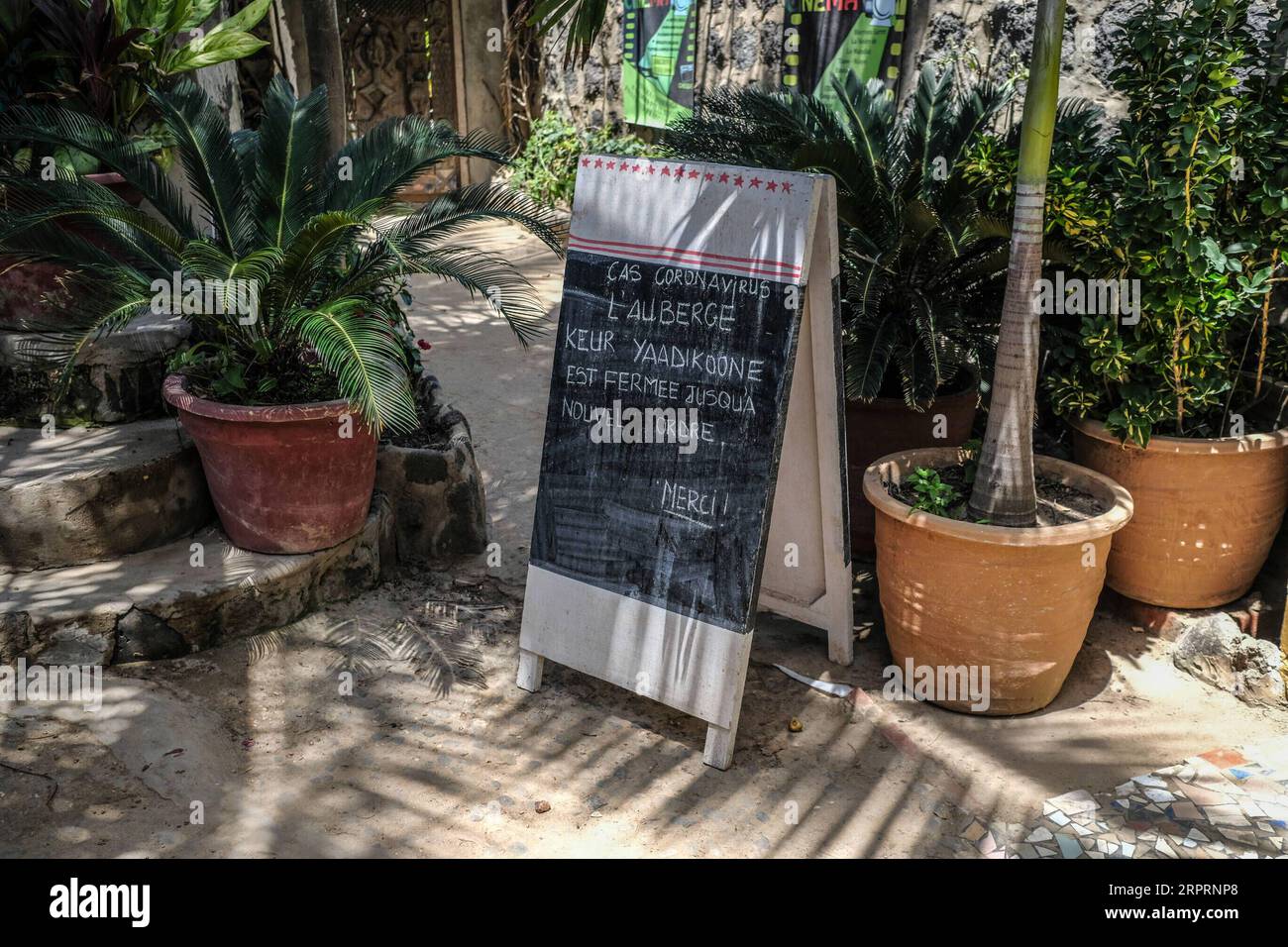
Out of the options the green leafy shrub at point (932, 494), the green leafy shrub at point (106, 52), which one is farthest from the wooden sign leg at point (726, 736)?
the green leafy shrub at point (106, 52)

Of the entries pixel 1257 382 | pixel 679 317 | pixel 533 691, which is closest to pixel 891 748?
pixel 533 691

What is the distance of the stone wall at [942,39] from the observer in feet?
15.2

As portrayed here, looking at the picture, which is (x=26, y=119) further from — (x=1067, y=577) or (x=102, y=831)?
(x=1067, y=577)

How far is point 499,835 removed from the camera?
110 inches

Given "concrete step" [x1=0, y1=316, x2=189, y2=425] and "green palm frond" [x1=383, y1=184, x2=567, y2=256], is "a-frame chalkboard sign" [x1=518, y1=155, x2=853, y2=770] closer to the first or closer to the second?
"green palm frond" [x1=383, y1=184, x2=567, y2=256]

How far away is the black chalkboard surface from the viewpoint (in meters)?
3.04

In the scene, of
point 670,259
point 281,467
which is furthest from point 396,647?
point 670,259

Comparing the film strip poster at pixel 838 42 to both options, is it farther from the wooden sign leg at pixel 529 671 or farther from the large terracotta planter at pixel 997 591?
the wooden sign leg at pixel 529 671

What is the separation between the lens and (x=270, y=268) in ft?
11.1

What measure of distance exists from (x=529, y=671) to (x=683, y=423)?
0.95 meters

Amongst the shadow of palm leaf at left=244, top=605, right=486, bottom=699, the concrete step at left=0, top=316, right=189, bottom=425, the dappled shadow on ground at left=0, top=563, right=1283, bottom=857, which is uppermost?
the concrete step at left=0, top=316, right=189, bottom=425

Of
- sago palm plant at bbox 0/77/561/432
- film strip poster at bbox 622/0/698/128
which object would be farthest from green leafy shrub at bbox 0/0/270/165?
film strip poster at bbox 622/0/698/128

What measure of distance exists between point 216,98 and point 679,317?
3.91 m

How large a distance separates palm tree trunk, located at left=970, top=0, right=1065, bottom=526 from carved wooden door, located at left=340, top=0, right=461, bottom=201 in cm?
888
